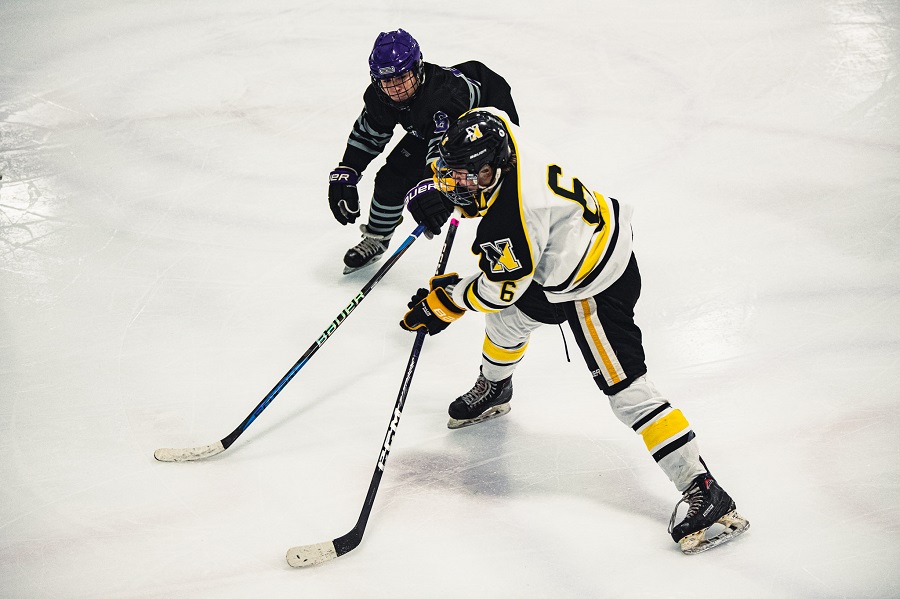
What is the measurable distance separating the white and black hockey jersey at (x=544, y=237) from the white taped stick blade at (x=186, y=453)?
1104 millimetres

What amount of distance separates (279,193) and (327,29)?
2.01 metres

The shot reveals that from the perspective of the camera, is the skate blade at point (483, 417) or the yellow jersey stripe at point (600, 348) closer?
the yellow jersey stripe at point (600, 348)

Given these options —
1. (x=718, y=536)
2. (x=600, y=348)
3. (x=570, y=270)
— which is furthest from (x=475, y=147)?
(x=718, y=536)

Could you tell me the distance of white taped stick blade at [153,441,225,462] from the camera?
2822 mm

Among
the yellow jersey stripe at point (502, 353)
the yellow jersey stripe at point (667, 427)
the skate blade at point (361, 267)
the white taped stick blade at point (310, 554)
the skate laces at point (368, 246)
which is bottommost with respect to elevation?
the white taped stick blade at point (310, 554)

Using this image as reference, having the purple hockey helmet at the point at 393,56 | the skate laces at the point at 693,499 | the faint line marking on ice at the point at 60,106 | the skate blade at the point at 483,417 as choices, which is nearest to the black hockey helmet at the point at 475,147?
the purple hockey helmet at the point at 393,56

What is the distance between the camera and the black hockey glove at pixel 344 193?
3.49 meters

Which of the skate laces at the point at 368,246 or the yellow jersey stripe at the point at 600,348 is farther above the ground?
the yellow jersey stripe at the point at 600,348

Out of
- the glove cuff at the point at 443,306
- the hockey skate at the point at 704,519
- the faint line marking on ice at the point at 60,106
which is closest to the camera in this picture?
the hockey skate at the point at 704,519

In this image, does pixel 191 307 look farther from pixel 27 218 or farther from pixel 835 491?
pixel 835 491

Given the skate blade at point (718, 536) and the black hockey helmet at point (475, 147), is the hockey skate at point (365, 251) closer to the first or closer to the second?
the black hockey helmet at point (475, 147)

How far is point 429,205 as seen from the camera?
310 centimetres

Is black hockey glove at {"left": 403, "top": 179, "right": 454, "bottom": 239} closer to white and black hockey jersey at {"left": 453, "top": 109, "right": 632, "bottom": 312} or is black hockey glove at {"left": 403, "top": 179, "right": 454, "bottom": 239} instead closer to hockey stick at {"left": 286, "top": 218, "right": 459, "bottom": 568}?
white and black hockey jersey at {"left": 453, "top": 109, "right": 632, "bottom": 312}

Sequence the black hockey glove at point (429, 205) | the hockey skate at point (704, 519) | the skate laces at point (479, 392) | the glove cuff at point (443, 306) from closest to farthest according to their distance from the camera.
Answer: the hockey skate at point (704, 519)
the glove cuff at point (443, 306)
the skate laces at point (479, 392)
the black hockey glove at point (429, 205)
